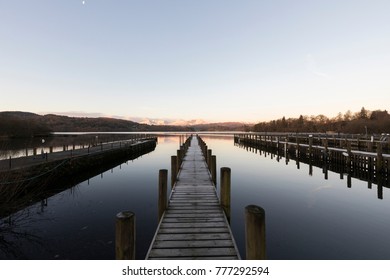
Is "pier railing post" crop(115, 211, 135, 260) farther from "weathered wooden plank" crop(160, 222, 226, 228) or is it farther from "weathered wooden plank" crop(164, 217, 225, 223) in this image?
"weathered wooden plank" crop(164, 217, 225, 223)

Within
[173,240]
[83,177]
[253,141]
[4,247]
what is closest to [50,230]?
[4,247]

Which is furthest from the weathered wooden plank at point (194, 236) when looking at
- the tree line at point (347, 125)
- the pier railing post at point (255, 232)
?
the tree line at point (347, 125)

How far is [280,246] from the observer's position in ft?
28.9

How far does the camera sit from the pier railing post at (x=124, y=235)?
412 centimetres

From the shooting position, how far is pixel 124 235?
4.16 meters

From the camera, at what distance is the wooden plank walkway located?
5398mm

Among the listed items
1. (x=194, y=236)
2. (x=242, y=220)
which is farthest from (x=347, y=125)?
(x=194, y=236)

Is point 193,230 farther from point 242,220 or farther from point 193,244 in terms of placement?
point 242,220

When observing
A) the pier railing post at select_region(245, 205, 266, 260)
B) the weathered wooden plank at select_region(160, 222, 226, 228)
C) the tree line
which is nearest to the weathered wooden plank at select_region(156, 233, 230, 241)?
the weathered wooden plank at select_region(160, 222, 226, 228)

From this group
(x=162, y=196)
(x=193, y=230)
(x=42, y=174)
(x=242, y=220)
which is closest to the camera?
(x=193, y=230)

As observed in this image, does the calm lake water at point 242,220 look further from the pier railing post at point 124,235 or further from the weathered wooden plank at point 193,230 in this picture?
the pier railing post at point 124,235

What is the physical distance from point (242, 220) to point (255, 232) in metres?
7.95

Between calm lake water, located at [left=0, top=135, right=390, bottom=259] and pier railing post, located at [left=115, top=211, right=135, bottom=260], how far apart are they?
439 centimetres

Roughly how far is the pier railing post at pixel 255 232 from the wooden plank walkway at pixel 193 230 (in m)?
1.18
